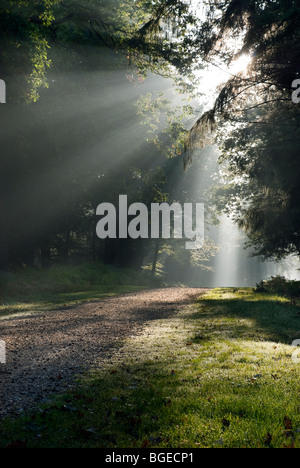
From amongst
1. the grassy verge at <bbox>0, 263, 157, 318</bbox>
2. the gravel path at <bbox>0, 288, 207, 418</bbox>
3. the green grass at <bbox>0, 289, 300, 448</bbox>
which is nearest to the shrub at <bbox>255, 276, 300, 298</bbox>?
the gravel path at <bbox>0, 288, 207, 418</bbox>

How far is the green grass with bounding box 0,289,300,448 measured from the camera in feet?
12.4

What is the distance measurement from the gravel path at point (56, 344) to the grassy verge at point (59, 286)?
10.2ft

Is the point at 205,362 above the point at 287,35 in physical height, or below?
below

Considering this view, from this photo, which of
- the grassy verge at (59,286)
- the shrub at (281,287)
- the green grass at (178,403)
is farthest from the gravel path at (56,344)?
the shrub at (281,287)

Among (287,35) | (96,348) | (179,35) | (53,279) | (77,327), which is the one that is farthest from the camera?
(53,279)

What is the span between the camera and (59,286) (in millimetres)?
23312

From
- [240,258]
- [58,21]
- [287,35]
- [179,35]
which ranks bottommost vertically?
[240,258]

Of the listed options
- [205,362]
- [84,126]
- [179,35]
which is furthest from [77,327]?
[84,126]

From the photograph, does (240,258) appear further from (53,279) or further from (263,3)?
(263,3)

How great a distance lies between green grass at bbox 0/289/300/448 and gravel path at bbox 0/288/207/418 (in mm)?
422

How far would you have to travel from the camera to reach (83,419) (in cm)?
428

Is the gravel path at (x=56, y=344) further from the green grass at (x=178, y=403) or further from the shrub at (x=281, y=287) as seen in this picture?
the shrub at (x=281, y=287)

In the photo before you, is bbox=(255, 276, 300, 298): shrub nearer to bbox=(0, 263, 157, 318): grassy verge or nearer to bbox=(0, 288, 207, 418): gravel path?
bbox=(0, 288, 207, 418): gravel path

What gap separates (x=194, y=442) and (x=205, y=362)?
303 cm
